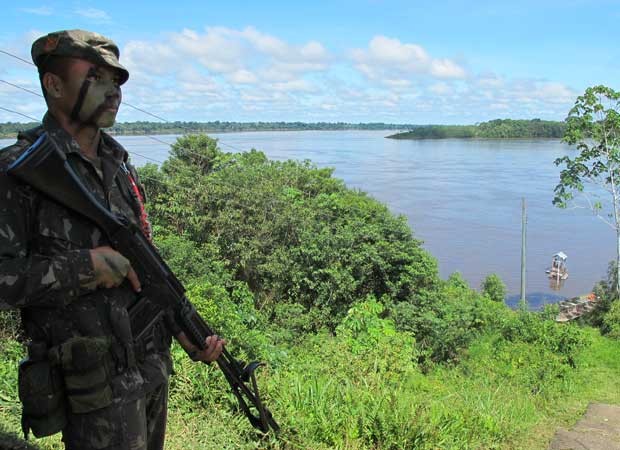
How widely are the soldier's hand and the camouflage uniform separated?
0.06 feet

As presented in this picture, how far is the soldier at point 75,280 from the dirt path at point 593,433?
261 centimetres

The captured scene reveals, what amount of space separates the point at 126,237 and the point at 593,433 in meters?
3.28

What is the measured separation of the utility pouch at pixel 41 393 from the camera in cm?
127

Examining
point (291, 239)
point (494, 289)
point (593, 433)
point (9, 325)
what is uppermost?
point (9, 325)

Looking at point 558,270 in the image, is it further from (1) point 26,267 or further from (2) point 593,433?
(1) point 26,267

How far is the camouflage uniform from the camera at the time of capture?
3.97 ft

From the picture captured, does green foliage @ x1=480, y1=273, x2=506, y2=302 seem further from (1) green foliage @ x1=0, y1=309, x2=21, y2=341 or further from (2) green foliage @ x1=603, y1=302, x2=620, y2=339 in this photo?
(1) green foliage @ x1=0, y1=309, x2=21, y2=341

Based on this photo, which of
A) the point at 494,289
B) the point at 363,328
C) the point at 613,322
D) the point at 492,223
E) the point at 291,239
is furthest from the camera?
the point at 492,223

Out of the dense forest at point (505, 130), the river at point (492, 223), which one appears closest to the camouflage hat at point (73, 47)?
the river at point (492, 223)

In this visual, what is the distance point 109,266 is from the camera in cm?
128

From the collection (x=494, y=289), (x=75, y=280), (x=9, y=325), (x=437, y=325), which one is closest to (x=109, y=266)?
(x=75, y=280)

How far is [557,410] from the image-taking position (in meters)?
4.50

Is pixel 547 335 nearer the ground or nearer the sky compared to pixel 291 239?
nearer the ground

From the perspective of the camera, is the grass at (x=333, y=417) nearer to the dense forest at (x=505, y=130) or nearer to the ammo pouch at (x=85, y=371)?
the ammo pouch at (x=85, y=371)
